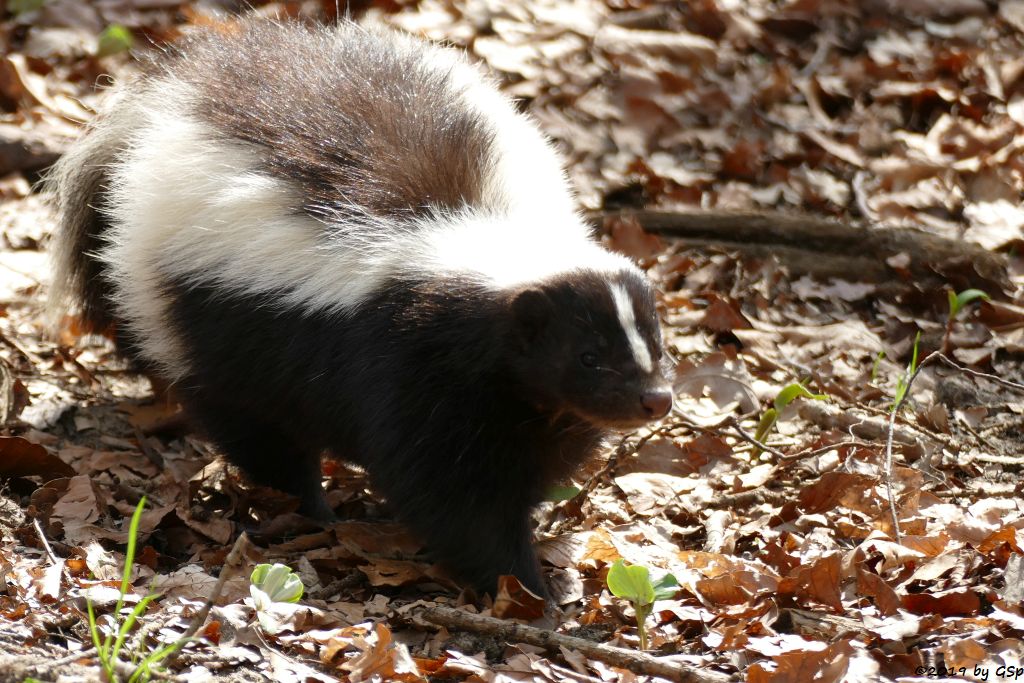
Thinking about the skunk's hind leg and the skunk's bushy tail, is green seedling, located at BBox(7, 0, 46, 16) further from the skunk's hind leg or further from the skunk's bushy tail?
the skunk's hind leg

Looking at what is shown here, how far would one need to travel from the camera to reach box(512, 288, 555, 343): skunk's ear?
5188mm

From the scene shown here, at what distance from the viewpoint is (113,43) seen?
10.1m

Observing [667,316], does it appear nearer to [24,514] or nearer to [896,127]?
[896,127]

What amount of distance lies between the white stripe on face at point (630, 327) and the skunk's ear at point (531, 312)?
28cm

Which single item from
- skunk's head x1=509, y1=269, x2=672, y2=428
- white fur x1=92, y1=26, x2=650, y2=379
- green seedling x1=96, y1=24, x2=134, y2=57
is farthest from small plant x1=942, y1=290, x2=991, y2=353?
green seedling x1=96, y1=24, x2=134, y2=57

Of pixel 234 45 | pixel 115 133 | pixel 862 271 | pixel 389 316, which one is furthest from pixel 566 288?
pixel 862 271

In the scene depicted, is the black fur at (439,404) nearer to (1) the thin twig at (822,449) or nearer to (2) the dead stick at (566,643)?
(2) the dead stick at (566,643)

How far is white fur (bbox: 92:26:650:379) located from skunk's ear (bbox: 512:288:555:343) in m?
0.14

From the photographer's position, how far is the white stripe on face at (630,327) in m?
5.14

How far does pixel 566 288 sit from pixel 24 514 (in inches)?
109

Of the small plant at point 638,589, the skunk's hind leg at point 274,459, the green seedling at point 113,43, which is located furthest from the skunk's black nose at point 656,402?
the green seedling at point 113,43

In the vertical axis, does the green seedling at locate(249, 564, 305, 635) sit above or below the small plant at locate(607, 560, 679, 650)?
above

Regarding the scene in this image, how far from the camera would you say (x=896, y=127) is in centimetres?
966

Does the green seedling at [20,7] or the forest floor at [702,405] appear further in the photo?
→ the green seedling at [20,7]
